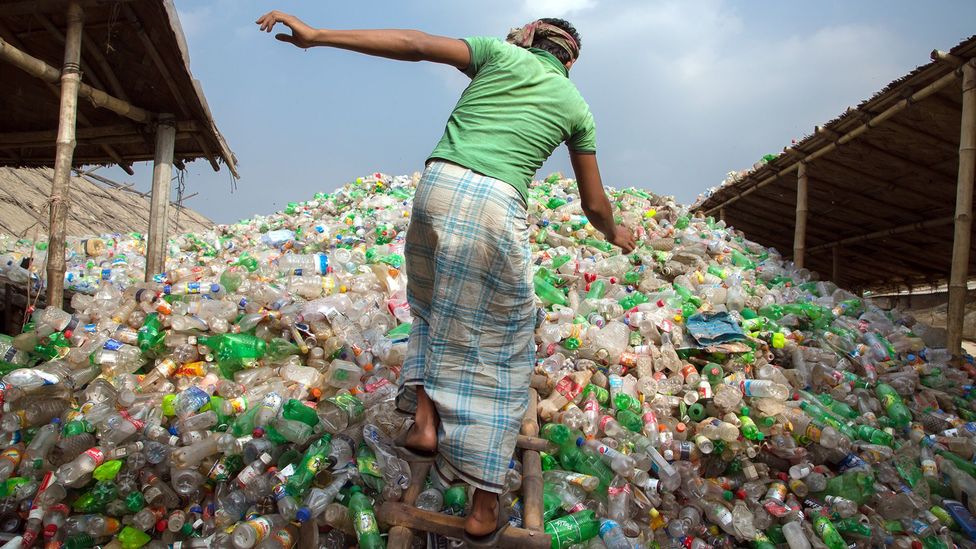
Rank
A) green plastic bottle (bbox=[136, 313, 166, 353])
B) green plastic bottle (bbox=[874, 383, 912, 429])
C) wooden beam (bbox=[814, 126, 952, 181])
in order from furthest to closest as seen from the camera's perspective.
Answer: wooden beam (bbox=[814, 126, 952, 181]), green plastic bottle (bbox=[874, 383, 912, 429]), green plastic bottle (bbox=[136, 313, 166, 353])

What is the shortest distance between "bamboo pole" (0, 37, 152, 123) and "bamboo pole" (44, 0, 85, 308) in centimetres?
A: 7

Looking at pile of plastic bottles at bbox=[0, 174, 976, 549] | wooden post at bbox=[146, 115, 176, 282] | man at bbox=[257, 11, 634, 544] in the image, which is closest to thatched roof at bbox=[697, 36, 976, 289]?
pile of plastic bottles at bbox=[0, 174, 976, 549]

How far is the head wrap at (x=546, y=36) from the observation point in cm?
193

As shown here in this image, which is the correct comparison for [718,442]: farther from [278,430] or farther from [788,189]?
[788,189]

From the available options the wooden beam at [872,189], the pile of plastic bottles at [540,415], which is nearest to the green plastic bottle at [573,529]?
the pile of plastic bottles at [540,415]

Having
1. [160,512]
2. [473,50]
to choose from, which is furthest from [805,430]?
[160,512]

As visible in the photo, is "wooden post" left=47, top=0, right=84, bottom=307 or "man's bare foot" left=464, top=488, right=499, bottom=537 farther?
"wooden post" left=47, top=0, right=84, bottom=307

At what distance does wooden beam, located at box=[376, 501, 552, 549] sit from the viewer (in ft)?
5.60

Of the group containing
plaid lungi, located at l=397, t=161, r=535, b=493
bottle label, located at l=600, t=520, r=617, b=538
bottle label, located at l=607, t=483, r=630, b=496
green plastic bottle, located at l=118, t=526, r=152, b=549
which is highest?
plaid lungi, located at l=397, t=161, r=535, b=493

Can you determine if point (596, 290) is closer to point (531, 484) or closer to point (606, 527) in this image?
point (606, 527)

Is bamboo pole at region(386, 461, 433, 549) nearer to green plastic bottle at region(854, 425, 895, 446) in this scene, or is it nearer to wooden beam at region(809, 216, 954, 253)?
green plastic bottle at region(854, 425, 895, 446)

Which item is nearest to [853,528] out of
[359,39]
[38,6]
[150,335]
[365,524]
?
[365,524]

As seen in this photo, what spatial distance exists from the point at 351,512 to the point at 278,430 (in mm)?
601

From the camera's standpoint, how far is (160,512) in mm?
2404
